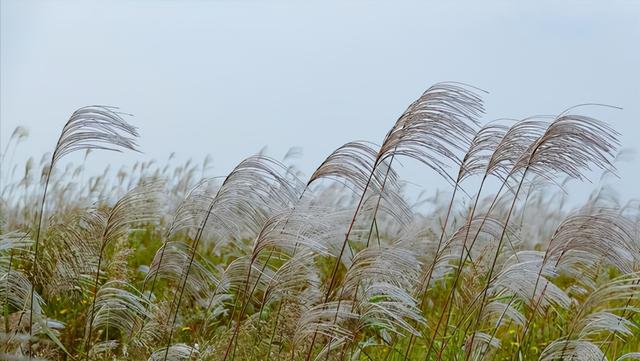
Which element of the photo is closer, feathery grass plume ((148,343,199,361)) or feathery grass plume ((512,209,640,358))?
feathery grass plume ((512,209,640,358))

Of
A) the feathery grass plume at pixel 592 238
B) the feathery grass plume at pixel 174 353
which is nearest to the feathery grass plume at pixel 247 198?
the feathery grass plume at pixel 174 353

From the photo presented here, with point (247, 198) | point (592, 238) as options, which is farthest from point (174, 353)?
point (592, 238)

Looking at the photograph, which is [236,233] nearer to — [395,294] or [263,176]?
[263,176]

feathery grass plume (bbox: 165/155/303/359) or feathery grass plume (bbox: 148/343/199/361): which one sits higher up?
feathery grass plume (bbox: 165/155/303/359)

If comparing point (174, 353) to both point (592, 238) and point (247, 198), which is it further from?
point (592, 238)

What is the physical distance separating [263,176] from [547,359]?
4.26 feet

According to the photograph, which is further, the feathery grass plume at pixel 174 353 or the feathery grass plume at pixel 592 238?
the feathery grass plume at pixel 174 353

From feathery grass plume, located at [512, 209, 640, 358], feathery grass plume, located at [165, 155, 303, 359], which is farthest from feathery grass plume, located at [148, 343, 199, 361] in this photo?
feathery grass plume, located at [512, 209, 640, 358]

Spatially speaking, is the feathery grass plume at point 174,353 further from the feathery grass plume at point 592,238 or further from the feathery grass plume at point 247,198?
the feathery grass plume at point 592,238

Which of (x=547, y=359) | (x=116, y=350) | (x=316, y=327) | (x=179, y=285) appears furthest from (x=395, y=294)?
(x=116, y=350)

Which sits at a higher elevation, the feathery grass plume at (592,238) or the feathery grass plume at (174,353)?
the feathery grass plume at (592,238)

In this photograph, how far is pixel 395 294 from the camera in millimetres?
3082

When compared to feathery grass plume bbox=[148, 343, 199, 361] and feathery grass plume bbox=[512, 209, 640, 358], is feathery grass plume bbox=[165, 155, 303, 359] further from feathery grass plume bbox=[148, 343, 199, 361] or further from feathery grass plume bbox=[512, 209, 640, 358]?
feathery grass plume bbox=[512, 209, 640, 358]

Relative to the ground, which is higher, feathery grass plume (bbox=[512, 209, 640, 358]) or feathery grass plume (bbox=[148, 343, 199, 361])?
feathery grass plume (bbox=[512, 209, 640, 358])
